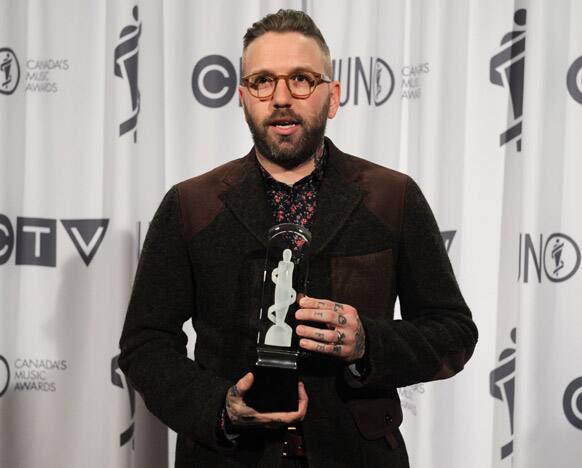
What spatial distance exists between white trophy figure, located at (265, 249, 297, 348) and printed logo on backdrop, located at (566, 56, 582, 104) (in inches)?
65.7

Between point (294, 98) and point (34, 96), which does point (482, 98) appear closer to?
point (294, 98)

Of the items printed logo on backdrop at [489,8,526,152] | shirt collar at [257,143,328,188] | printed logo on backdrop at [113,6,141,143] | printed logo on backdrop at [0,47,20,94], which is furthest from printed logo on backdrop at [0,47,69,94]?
printed logo on backdrop at [489,8,526,152]

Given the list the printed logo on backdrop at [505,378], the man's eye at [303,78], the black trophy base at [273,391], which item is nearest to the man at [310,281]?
the man's eye at [303,78]

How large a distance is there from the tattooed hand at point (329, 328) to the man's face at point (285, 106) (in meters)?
0.42

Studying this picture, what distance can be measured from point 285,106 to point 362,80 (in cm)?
113

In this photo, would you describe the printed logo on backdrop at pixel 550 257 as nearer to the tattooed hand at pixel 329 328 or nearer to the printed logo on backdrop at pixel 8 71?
the tattooed hand at pixel 329 328

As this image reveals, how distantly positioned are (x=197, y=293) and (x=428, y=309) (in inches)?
19.2

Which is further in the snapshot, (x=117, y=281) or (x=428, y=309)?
(x=117, y=281)

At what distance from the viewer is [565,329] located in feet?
8.18

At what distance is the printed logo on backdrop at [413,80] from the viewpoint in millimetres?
2510

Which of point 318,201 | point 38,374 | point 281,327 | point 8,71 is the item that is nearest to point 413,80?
point 318,201

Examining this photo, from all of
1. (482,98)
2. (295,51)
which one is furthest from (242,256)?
(482,98)

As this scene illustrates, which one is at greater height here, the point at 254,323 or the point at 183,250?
the point at 183,250

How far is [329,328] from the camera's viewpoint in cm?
123
